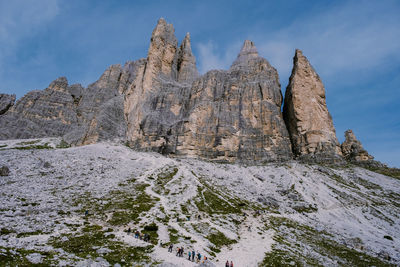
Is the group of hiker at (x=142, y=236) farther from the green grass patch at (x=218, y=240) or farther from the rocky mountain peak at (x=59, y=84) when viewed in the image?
the rocky mountain peak at (x=59, y=84)

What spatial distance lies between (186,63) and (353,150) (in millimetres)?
108417

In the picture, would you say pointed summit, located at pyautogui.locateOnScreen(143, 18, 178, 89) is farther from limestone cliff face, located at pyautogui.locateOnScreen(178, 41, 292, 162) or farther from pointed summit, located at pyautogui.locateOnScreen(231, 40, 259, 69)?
pointed summit, located at pyautogui.locateOnScreen(231, 40, 259, 69)

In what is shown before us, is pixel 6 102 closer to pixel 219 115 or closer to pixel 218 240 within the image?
pixel 219 115

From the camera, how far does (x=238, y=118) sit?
109 metres

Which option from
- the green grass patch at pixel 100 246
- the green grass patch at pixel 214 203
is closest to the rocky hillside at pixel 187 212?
the green grass patch at pixel 100 246

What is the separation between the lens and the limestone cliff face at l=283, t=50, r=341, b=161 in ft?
318

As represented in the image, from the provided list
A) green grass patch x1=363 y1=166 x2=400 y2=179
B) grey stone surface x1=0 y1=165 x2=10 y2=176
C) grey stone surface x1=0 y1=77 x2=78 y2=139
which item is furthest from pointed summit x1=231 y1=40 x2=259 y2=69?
grey stone surface x1=0 y1=77 x2=78 y2=139

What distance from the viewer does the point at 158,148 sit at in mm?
104438

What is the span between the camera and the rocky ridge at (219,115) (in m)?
101

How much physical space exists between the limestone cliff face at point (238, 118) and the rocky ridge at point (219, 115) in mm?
411

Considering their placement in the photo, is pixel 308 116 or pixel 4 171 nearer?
pixel 4 171

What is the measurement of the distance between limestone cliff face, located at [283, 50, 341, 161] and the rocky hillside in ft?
38.2

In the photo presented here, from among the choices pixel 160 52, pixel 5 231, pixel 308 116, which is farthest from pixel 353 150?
pixel 5 231

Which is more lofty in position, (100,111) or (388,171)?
(100,111)
